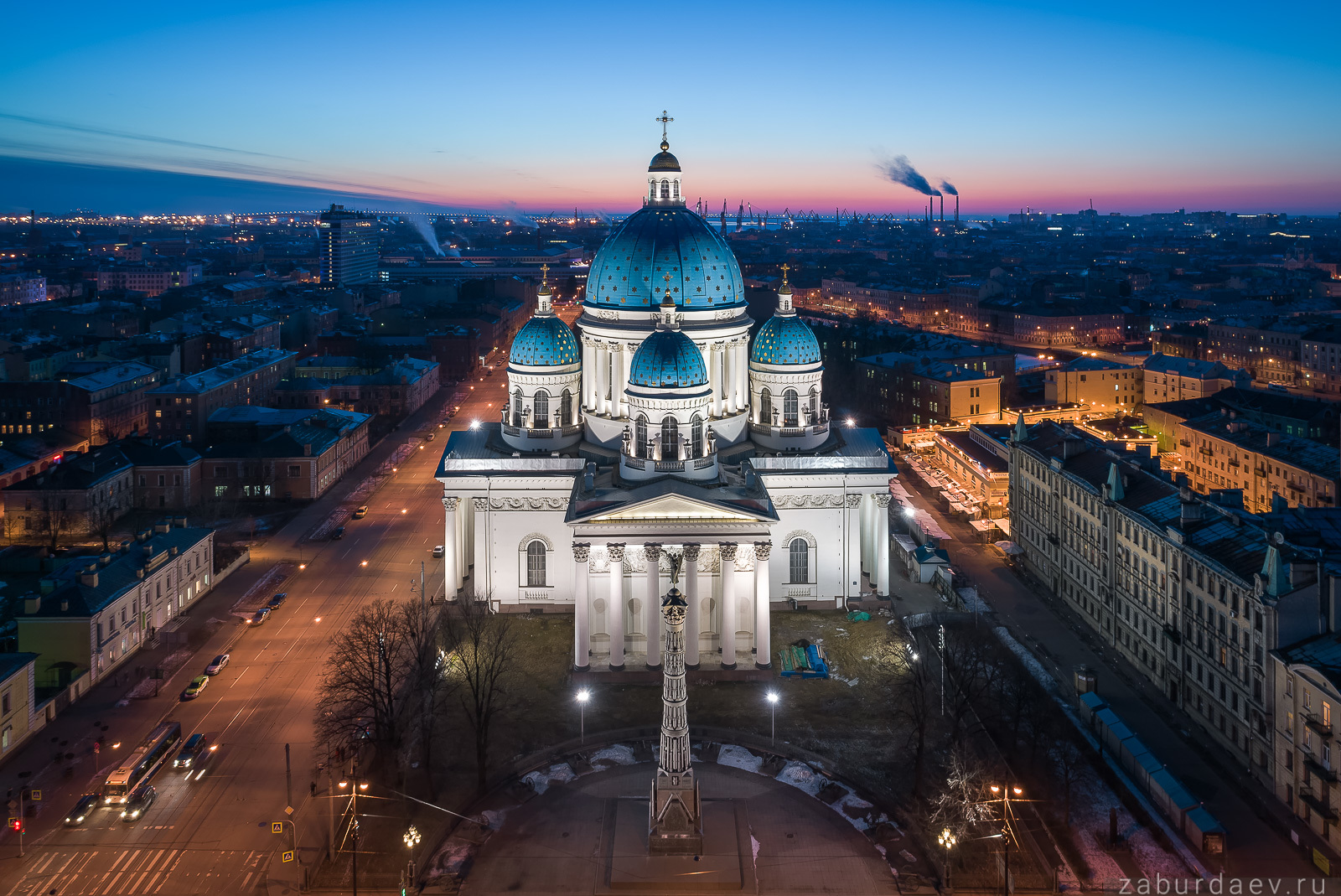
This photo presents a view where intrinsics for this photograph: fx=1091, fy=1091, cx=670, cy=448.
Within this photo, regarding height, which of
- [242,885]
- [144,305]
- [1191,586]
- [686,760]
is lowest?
[242,885]

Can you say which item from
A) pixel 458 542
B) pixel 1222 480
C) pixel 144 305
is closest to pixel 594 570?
pixel 458 542

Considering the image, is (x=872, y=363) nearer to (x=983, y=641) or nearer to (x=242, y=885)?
(x=983, y=641)

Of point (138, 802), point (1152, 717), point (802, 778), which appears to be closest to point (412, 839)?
point (138, 802)

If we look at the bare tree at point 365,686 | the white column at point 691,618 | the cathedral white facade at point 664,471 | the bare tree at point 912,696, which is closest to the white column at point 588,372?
the cathedral white facade at point 664,471

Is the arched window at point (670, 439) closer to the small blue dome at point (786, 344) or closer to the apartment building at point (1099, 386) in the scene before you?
the small blue dome at point (786, 344)

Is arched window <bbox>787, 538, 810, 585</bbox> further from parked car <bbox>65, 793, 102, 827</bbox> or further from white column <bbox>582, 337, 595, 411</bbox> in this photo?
parked car <bbox>65, 793, 102, 827</bbox>

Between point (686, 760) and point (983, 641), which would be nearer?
point (686, 760)

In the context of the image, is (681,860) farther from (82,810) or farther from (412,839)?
(82,810)

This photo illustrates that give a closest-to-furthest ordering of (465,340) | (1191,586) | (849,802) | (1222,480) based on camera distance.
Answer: (849,802) → (1191,586) → (1222,480) → (465,340)
